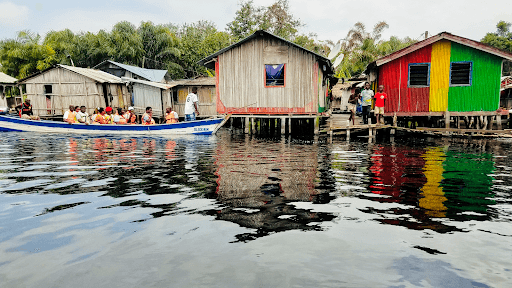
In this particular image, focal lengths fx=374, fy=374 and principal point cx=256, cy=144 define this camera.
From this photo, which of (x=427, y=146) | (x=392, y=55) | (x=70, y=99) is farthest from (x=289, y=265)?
(x=70, y=99)

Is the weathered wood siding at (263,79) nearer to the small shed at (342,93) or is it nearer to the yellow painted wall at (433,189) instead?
the yellow painted wall at (433,189)

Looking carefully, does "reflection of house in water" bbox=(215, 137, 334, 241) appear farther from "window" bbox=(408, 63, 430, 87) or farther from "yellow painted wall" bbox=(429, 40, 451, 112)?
"yellow painted wall" bbox=(429, 40, 451, 112)

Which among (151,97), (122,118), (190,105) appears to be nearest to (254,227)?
(190,105)

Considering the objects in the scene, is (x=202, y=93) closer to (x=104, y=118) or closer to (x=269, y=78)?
(x=104, y=118)

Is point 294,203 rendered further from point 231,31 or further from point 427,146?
point 231,31

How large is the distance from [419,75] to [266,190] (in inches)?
521

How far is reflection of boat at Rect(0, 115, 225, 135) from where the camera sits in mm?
17547

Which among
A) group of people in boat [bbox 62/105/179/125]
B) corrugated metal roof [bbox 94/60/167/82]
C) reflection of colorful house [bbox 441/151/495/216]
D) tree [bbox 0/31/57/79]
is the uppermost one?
tree [bbox 0/31/57/79]

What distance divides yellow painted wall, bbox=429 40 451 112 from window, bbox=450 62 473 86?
8.0 inches

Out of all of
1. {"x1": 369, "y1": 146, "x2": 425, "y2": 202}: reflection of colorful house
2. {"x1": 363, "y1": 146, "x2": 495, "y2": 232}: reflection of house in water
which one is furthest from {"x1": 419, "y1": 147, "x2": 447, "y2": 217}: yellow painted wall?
{"x1": 369, "y1": 146, "x2": 425, "y2": 202}: reflection of colorful house

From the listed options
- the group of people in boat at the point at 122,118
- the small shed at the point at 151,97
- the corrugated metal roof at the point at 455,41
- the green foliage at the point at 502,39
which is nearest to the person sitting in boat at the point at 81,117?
the group of people in boat at the point at 122,118

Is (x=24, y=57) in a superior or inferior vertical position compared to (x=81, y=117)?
superior

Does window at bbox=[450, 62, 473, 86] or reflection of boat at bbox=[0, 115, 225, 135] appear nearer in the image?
window at bbox=[450, 62, 473, 86]

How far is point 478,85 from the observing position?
15969 mm
